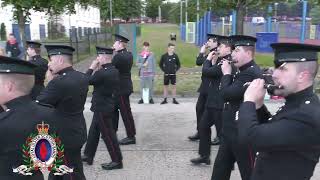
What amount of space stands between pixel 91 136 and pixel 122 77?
71.9 inches

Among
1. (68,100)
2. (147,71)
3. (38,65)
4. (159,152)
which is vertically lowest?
(159,152)

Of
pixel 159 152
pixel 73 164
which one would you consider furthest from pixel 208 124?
pixel 73 164

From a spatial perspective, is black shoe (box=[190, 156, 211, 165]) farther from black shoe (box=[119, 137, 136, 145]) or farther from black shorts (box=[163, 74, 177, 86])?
black shorts (box=[163, 74, 177, 86])

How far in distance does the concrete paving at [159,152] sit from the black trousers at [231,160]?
1271 millimetres

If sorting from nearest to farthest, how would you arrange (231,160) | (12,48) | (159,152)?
1. (231,160)
2. (159,152)
3. (12,48)

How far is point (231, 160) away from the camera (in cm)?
505

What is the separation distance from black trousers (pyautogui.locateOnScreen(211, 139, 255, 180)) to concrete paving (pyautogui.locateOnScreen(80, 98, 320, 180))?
1.27 m

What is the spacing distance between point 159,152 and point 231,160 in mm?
2678

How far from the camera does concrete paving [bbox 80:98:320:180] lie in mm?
6454

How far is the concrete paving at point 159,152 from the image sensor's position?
6.45 metres

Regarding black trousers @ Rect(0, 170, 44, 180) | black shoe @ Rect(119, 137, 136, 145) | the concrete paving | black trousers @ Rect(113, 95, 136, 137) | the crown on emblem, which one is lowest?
the concrete paving

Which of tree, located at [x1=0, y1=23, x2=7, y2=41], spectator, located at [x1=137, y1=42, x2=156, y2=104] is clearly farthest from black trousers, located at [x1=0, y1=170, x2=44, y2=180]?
tree, located at [x1=0, y1=23, x2=7, y2=41]

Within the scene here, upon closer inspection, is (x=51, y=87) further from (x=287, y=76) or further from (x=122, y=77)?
(x=122, y=77)

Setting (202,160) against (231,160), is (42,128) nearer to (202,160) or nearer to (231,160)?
(231,160)
